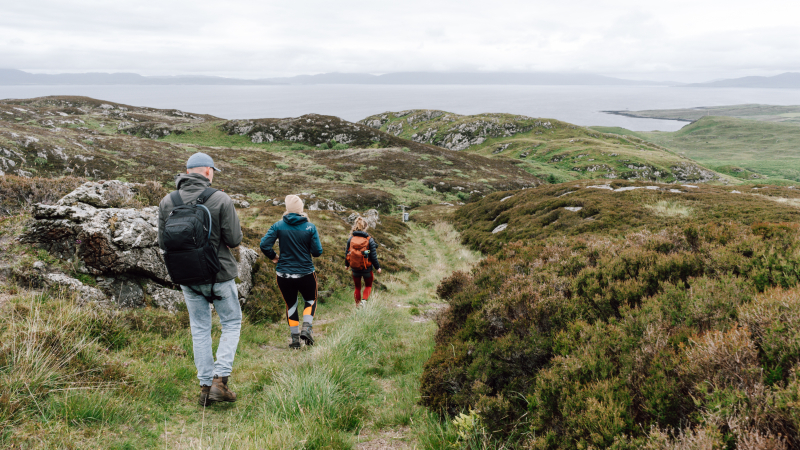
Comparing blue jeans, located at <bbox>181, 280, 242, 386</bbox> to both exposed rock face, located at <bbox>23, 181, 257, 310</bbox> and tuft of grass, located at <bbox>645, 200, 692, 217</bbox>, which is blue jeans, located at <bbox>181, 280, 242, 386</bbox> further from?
tuft of grass, located at <bbox>645, 200, 692, 217</bbox>

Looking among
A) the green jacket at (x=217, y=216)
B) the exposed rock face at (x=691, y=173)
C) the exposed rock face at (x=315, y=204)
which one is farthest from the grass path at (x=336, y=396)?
the exposed rock face at (x=691, y=173)

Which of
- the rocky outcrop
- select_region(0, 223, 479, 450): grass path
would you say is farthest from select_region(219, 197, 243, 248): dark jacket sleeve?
the rocky outcrop

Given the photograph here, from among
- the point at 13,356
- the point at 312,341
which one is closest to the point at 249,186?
the point at 312,341

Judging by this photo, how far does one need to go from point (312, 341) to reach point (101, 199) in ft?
19.6

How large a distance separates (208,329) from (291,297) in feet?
7.02

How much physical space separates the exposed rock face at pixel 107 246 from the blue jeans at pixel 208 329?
2767 mm

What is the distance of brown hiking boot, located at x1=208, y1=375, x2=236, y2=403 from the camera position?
4.56 meters

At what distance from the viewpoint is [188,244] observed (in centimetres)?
438

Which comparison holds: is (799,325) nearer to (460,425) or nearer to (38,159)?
(460,425)

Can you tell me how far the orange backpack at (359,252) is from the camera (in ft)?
30.3

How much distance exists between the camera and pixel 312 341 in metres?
7.02

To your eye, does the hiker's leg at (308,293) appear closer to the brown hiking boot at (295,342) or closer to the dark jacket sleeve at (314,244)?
Answer: the brown hiking boot at (295,342)

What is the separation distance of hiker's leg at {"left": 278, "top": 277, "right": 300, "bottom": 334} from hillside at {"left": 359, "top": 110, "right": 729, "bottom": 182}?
59.1 metres

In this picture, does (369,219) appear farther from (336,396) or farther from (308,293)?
(336,396)
